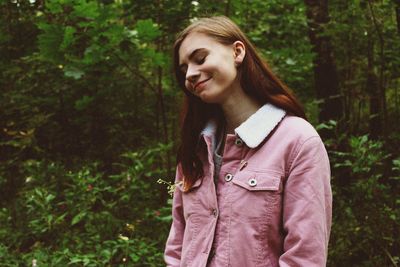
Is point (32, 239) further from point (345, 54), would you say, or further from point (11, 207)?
point (345, 54)

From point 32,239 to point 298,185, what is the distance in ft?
12.8

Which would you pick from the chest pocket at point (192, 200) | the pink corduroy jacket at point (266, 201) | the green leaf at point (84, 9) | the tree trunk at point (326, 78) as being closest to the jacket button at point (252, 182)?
the pink corduroy jacket at point (266, 201)

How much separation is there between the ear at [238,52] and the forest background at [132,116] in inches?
70.2

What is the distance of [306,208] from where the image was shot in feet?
5.08

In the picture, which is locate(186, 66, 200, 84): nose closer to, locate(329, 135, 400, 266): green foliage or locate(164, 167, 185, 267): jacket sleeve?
locate(164, 167, 185, 267): jacket sleeve

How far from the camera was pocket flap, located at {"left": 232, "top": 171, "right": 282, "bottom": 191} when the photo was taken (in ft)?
5.25

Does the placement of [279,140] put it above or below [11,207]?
above

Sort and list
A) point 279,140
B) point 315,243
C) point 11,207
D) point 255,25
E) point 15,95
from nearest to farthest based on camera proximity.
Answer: point 315,243 < point 279,140 < point 11,207 < point 255,25 < point 15,95

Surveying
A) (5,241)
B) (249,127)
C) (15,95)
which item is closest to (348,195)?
(249,127)

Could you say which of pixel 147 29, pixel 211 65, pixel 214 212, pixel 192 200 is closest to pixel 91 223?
pixel 147 29

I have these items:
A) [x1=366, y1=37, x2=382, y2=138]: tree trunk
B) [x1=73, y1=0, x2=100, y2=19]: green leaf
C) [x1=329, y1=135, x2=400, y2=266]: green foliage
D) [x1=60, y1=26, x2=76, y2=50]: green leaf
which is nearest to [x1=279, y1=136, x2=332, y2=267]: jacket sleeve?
[x1=329, y1=135, x2=400, y2=266]: green foliage

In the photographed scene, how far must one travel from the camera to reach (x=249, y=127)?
5.75 feet

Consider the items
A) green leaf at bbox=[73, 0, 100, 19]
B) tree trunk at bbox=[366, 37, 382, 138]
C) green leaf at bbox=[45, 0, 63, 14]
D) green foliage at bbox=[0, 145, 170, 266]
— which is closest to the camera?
green leaf at bbox=[73, 0, 100, 19]

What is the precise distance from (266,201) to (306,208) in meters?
0.14
